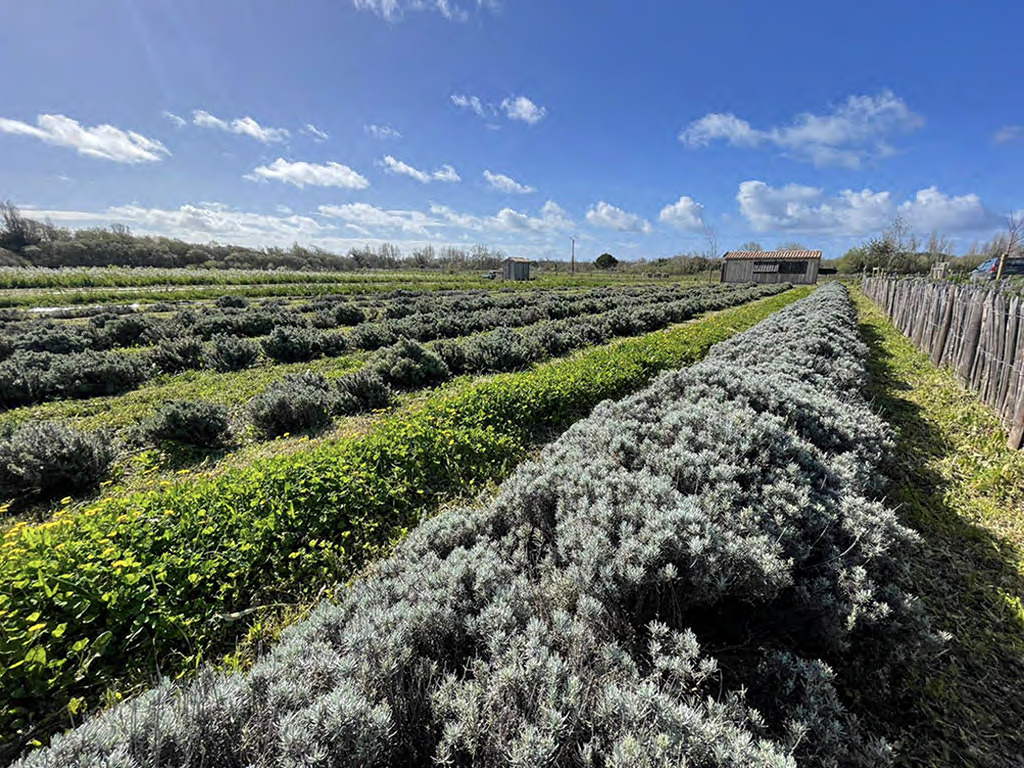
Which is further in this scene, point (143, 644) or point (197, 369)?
point (197, 369)

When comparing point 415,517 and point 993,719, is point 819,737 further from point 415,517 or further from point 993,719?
point 415,517

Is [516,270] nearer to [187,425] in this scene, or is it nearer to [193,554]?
[187,425]

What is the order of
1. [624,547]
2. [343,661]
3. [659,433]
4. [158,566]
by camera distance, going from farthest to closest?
1. [659,433]
2. [158,566]
3. [624,547]
4. [343,661]

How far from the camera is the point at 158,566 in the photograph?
2.86m

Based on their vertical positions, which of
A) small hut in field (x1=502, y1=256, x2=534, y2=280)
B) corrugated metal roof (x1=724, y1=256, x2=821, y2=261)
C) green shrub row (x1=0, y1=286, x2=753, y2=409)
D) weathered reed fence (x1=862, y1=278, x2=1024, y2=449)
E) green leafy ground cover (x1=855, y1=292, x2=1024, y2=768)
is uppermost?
corrugated metal roof (x1=724, y1=256, x2=821, y2=261)

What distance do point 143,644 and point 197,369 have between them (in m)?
10.1

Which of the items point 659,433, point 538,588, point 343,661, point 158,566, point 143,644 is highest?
point 659,433

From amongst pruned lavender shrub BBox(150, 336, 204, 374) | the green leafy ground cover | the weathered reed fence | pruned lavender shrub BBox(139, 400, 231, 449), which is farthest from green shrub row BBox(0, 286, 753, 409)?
the green leafy ground cover

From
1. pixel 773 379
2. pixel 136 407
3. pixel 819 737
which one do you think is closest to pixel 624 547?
pixel 819 737

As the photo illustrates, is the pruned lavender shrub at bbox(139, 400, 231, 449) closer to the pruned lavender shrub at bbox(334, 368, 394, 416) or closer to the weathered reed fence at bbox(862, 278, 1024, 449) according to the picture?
the pruned lavender shrub at bbox(334, 368, 394, 416)

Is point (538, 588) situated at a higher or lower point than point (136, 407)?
higher

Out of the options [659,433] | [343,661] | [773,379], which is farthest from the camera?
[773,379]

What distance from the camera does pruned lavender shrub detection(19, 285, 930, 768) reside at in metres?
1.35

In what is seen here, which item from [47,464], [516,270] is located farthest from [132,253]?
[47,464]
